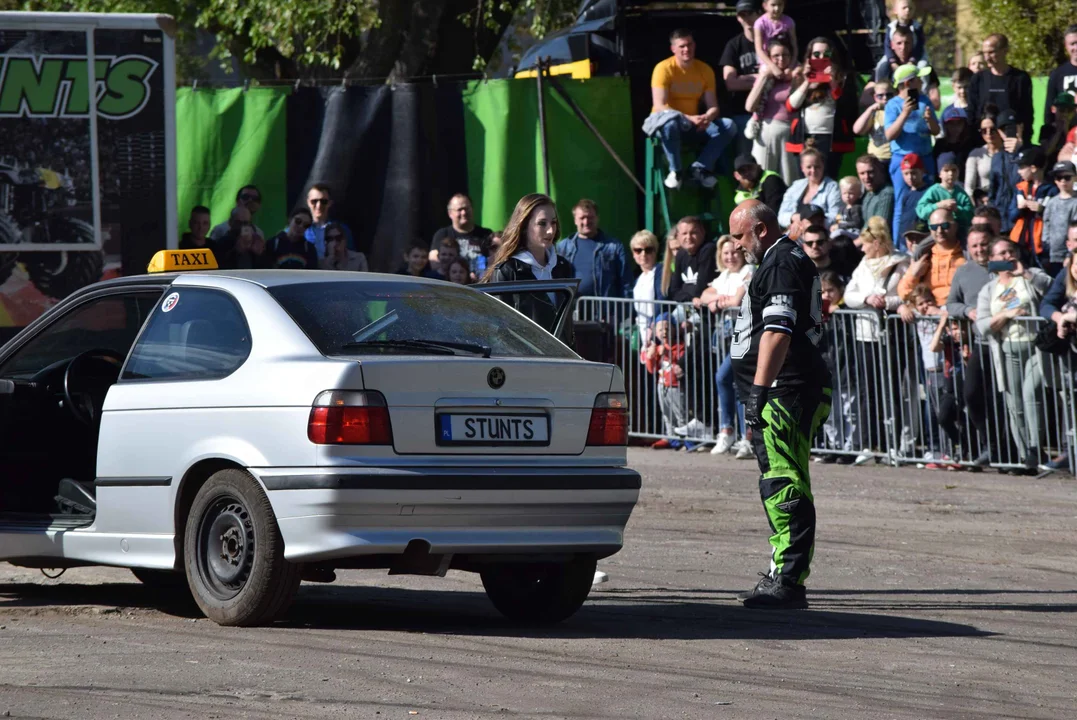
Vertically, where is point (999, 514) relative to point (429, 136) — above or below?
below

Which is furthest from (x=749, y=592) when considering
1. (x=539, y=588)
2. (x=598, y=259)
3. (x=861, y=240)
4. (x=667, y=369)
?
(x=598, y=259)

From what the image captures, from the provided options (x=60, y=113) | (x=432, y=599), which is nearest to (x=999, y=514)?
(x=432, y=599)

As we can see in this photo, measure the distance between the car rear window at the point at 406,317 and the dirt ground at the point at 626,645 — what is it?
1.21 m

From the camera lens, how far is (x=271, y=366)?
7156 mm

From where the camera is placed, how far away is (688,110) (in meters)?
17.6

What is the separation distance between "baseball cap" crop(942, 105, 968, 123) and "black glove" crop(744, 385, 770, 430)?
29.5ft

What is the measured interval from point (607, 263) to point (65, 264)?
5.21 m

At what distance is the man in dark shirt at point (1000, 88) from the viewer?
1677 cm

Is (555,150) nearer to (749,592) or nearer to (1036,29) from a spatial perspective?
(749,592)

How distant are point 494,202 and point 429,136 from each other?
3.16 ft

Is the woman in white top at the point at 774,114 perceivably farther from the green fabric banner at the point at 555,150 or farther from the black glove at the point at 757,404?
the black glove at the point at 757,404

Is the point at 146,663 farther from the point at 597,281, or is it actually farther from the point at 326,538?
the point at 597,281

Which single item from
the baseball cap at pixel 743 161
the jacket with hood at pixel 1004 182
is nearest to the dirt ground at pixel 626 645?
the jacket with hood at pixel 1004 182

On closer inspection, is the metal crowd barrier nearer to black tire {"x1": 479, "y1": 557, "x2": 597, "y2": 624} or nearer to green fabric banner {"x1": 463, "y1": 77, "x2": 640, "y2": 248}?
green fabric banner {"x1": 463, "y1": 77, "x2": 640, "y2": 248}
